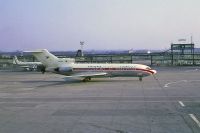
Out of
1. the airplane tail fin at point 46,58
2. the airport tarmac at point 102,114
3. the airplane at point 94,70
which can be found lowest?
the airport tarmac at point 102,114

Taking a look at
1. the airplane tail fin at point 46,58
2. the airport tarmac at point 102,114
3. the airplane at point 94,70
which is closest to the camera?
the airport tarmac at point 102,114

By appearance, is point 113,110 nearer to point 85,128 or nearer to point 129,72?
point 85,128

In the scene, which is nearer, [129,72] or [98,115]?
[98,115]

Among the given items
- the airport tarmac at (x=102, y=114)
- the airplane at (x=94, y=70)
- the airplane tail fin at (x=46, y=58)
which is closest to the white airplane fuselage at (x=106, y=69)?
the airplane at (x=94, y=70)

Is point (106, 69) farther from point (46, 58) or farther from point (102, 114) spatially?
point (102, 114)

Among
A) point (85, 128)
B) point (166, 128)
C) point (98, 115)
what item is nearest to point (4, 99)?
point (98, 115)

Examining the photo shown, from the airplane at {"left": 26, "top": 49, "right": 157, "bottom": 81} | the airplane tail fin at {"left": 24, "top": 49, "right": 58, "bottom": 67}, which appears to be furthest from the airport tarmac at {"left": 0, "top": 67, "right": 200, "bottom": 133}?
the airplane tail fin at {"left": 24, "top": 49, "right": 58, "bottom": 67}

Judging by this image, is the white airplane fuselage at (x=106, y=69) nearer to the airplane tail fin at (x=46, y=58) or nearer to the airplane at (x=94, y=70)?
the airplane at (x=94, y=70)

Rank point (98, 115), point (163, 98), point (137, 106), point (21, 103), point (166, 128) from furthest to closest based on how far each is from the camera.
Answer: point (163, 98), point (21, 103), point (137, 106), point (98, 115), point (166, 128)

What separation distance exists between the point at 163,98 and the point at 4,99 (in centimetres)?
1402

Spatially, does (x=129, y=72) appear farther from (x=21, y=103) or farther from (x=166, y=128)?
(x=166, y=128)

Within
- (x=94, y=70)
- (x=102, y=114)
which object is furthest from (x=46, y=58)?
(x=102, y=114)

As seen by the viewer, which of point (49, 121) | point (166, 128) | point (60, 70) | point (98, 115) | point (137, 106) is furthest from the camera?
point (60, 70)

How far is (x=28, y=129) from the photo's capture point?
1862 centimetres
